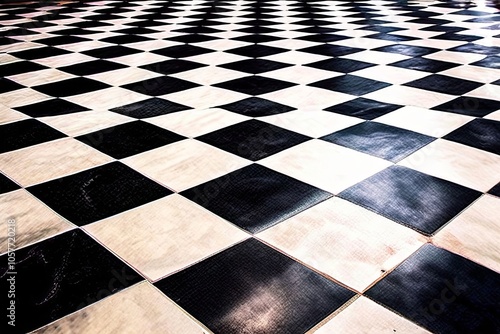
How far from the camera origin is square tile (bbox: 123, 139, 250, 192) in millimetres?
1442

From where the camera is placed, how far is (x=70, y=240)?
1128 mm

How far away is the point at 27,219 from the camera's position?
1227 mm

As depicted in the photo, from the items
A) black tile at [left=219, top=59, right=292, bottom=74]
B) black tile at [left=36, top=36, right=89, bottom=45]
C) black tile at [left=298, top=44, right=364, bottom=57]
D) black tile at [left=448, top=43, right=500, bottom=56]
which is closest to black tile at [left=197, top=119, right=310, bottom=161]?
black tile at [left=219, top=59, right=292, bottom=74]

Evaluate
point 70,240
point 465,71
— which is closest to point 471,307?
point 70,240

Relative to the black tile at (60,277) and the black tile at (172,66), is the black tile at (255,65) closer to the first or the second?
the black tile at (172,66)

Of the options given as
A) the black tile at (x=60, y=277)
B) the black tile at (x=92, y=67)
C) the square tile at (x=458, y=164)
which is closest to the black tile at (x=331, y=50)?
the black tile at (x=92, y=67)

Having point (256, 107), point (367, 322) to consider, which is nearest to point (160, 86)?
point (256, 107)

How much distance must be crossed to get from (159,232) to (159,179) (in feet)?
1.04

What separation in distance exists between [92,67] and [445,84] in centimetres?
214

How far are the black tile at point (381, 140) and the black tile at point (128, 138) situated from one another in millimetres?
639

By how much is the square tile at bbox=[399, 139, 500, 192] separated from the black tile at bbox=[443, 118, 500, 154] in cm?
5

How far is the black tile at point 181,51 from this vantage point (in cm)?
322

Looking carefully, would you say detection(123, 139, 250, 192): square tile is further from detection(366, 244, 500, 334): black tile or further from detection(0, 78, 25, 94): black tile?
detection(0, 78, 25, 94): black tile

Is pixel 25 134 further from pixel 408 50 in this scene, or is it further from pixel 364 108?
pixel 408 50
